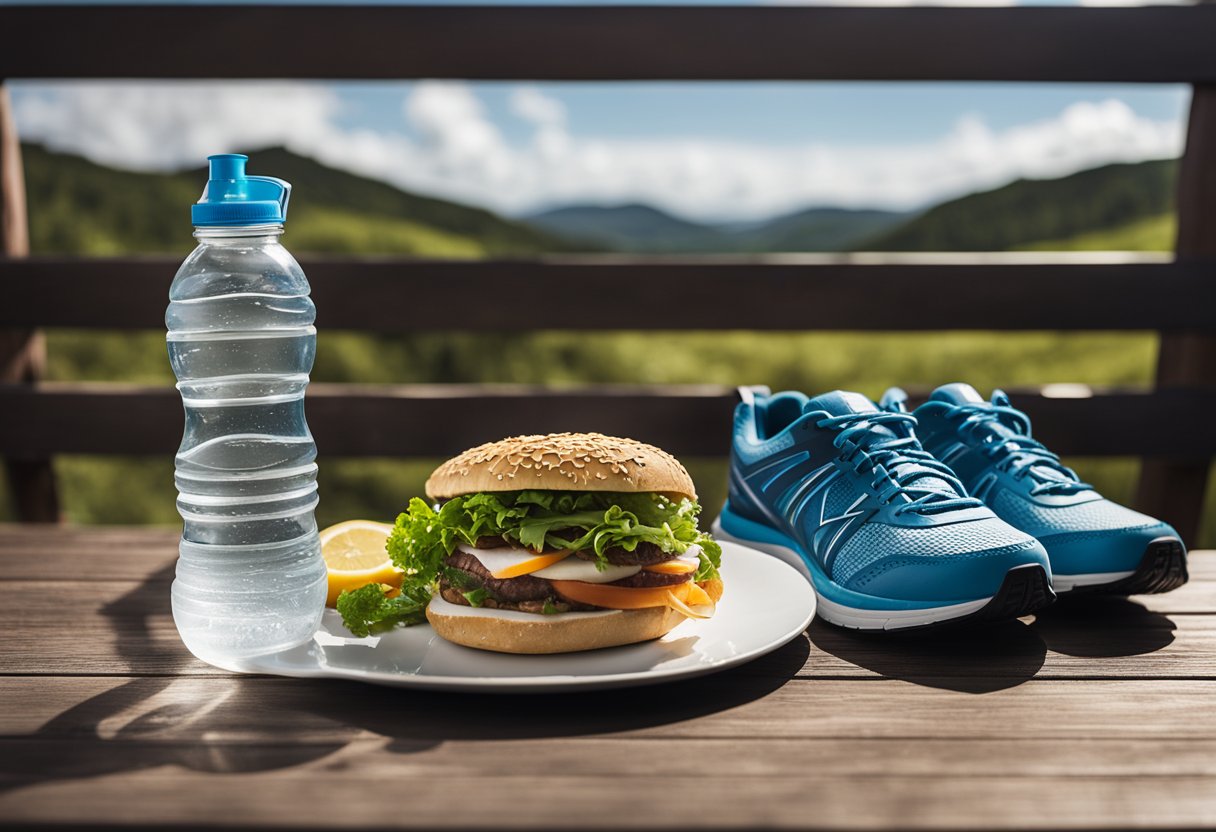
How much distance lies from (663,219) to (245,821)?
5746 millimetres

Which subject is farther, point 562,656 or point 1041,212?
point 1041,212

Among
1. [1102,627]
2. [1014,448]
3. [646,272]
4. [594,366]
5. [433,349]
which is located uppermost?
[646,272]

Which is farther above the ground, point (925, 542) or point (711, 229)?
point (711, 229)

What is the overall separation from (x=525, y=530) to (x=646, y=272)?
4.93 ft

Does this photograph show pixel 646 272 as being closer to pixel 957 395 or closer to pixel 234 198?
pixel 957 395

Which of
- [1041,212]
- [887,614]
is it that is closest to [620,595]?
[887,614]

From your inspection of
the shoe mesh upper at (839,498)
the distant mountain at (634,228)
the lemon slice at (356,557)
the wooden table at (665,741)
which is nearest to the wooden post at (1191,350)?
the wooden table at (665,741)

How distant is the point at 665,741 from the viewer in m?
1.02

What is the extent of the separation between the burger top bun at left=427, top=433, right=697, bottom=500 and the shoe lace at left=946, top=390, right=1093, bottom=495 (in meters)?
0.55

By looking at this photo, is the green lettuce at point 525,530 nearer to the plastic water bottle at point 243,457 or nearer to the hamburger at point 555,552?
the hamburger at point 555,552

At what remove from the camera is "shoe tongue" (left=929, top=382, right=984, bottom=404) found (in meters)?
1.70

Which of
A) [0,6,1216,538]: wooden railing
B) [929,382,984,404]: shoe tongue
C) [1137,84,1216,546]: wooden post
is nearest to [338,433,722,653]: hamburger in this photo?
[929,382,984,404]: shoe tongue

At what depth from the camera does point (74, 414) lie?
8.82 feet

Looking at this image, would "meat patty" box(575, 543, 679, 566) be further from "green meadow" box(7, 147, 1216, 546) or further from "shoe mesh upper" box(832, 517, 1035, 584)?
"green meadow" box(7, 147, 1216, 546)
